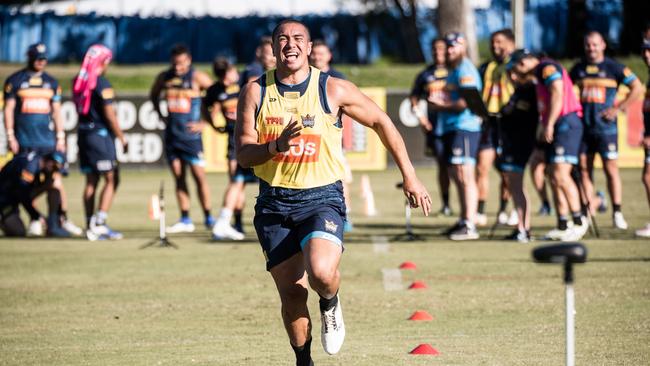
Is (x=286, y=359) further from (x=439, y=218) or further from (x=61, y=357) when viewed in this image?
(x=439, y=218)

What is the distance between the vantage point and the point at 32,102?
54.3ft

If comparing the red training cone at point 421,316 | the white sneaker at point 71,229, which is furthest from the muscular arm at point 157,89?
the red training cone at point 421,316

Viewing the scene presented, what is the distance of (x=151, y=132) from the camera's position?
27922 mm

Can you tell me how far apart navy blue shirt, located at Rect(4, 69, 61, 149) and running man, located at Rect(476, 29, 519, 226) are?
5.52 m

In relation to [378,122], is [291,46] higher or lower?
higher

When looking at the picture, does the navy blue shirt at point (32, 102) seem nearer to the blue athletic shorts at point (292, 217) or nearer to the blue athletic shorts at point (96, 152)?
the blue athletic shorts at point (96, 152)

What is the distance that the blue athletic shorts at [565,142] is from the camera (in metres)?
14.4

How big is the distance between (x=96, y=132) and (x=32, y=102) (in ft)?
3.59

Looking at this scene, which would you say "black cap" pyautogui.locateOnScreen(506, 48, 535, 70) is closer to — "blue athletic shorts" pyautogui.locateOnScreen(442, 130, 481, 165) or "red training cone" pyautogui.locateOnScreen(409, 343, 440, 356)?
"blue athletic shorts" pyautogui.locateOnScreen(442, 130, 481, 165)

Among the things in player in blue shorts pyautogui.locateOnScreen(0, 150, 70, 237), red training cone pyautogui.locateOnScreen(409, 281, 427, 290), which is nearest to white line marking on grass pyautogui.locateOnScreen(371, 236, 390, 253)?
red training cone pyautogui.locateOnScreen(409, 281, 427, 290)

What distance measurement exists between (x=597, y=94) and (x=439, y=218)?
3.33 m

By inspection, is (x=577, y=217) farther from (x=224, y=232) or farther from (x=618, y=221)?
(x=224, y=232)

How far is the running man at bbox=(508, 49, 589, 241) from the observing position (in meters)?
14.2

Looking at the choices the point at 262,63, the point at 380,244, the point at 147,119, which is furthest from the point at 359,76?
the point at 380,244
